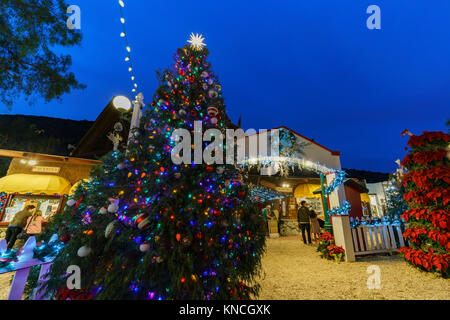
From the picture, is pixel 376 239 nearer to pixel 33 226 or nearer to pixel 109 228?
pixel 109 228

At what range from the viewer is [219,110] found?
9.67ft

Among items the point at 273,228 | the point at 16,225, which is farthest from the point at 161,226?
the point at 273,228

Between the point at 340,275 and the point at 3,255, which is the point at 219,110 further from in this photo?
the point at 340,275

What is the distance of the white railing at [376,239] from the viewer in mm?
5559

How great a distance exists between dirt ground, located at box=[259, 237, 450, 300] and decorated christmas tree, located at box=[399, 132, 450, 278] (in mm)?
330

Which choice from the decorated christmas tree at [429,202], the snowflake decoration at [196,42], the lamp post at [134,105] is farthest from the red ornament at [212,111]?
the decorated christmas tree at [429,202]

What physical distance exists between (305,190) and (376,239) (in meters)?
6.47

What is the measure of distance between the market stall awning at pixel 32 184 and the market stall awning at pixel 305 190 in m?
12.7

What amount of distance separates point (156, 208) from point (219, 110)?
5.76 ft

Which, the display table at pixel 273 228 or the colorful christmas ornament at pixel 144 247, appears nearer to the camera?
the colorful christmas ornament at pixel 144 247

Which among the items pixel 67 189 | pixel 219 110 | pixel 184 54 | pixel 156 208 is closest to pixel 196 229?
pixel 156 208

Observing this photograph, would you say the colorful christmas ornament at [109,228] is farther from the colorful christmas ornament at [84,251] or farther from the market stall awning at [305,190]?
the market stall awning at [305,190]

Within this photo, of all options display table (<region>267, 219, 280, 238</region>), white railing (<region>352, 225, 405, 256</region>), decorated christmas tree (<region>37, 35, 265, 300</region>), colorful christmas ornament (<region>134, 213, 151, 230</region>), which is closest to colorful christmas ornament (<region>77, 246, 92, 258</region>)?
decorated christmas tree (<region>37, 35, 265, 300</region>)

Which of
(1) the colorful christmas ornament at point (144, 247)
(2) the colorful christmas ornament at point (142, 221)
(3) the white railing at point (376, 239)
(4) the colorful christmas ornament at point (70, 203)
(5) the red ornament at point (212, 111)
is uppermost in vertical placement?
(5) the red ornament at point (212, 111)
